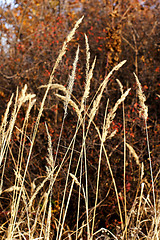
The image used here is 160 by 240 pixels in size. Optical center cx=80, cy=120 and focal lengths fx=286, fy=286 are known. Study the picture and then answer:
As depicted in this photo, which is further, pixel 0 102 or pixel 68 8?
pixel 68 8

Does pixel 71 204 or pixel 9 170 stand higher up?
pixel 9 170

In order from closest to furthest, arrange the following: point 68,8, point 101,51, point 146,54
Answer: point 146,54 < point 101,51 < point 68,8

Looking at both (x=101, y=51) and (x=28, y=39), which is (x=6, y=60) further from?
(x=101, y=51)

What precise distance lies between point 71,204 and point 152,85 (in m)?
2.11

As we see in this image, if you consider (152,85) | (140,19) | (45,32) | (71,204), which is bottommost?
(71,204)

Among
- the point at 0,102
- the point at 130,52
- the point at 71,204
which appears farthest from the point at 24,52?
the point at 71,204

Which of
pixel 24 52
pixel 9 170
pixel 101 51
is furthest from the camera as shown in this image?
pixel 24 52

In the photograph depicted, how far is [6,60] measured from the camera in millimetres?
5250

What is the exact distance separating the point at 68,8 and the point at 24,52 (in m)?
2.59

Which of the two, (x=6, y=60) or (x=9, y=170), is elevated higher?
(x=6, y=60)

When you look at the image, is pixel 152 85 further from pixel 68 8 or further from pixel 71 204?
pixel 68 8

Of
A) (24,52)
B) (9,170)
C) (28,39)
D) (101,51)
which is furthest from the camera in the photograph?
(28,39)

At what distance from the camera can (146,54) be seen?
187 inches

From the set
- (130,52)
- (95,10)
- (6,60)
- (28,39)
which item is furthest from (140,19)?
(6,60)
